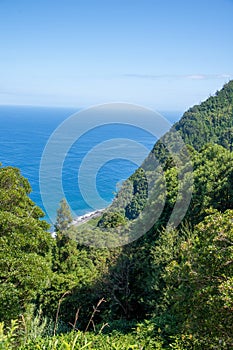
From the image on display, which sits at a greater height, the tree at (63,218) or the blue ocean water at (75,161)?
the blue ocean water at (75,161)

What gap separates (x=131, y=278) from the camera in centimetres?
1173

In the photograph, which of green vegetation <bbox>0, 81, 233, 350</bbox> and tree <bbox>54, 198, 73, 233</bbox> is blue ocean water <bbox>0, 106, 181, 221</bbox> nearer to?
tree <bbox>54, 198, 73, 233</bbox>

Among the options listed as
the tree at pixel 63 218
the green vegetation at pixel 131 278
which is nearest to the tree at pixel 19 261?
the green vegetation at pixel 131 278

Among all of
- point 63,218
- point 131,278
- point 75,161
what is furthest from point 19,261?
point 75,161

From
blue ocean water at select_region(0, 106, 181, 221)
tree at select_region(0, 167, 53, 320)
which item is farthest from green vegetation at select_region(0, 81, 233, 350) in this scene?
blue ocean water at select_region(0, 106, 181, 221)

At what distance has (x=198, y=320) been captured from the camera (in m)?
5.21

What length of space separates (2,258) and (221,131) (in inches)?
2082

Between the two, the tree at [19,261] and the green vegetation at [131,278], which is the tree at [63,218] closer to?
the green vegetation at [131,278]

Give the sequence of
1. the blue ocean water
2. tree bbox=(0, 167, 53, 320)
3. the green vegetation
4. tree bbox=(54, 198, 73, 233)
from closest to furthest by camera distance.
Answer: the green vegetation
tree bbox=(0, 167, 53, 320)
tree bbox=(54, 198, 73, 233)
the blue ocean water

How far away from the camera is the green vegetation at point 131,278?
502cm

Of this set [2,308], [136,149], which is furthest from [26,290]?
[136,149]

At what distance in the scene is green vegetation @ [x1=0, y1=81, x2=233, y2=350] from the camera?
502cm

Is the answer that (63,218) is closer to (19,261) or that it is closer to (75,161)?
(19,261)

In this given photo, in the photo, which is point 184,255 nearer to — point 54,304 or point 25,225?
point 25,225
